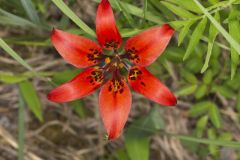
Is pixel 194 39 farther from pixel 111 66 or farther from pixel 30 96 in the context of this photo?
pixel 30 96

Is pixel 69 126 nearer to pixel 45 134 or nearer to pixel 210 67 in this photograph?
pixel 45 134

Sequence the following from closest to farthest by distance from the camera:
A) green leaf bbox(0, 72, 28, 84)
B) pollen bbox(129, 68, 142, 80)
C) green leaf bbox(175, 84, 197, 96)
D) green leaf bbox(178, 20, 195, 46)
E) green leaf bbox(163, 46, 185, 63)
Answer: green leaf bbox(178, 20, 195, 46), pollen bbox(129, 68, 142, 80), green leaf bbox(163, 46, 185, 63), green leaf bbox(0, 72, 28, 84), green leaf bbox(175, 84, 197, 96)

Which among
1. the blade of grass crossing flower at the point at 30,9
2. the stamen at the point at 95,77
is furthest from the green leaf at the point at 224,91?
the blade of grass crossing flower at the point at 30,9

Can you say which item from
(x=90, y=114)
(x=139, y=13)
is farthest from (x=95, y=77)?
(x=90, y=114)

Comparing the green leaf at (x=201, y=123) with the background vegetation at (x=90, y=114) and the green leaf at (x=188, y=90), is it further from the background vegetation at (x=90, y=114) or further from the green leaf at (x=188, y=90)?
the green leaf at (x=188, y=90)

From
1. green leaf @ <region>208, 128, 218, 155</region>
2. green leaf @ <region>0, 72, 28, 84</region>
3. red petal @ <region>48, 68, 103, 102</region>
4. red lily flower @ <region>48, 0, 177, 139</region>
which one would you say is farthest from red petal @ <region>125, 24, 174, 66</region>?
green leaf @ <region>208, 128, 218, 155</region>

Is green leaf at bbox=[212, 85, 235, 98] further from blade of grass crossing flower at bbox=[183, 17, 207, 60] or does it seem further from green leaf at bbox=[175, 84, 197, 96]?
blade of grass crossing flower at bbox=[183, 17, 207, 60]

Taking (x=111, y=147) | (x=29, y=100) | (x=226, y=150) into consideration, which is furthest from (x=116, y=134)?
(x=226, y=150)
